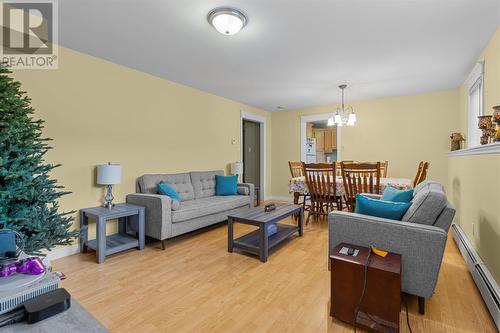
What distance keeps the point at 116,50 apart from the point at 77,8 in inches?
30.9

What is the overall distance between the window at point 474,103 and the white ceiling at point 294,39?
0.17 metres

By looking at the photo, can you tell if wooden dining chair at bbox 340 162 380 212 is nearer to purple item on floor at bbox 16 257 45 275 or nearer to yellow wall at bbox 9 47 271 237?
yellow wall at bbox 9 47 271 237

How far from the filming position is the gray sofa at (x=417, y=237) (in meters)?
1.59

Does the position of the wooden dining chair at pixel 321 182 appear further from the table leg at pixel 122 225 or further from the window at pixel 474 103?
the table leg at pixel 122 225

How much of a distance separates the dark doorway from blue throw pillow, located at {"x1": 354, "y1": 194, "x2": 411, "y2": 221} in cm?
437

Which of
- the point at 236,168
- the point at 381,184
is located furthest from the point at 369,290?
the point at 236,168

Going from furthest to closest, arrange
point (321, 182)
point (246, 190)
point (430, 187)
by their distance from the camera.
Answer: point (246, 190), point (321, 182), point (430, 187)

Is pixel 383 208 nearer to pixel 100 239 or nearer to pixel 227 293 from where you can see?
pixel 227 293

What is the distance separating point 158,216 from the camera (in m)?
2.87

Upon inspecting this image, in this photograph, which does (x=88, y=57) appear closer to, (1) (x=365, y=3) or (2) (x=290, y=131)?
(1) (x=365, y=3)

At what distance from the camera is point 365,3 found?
2.00 metres

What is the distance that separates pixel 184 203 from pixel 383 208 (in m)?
2.53

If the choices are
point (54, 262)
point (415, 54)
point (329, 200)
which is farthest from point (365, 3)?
point (54, 262)

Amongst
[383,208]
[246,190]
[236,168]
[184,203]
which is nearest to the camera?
[383,208]
